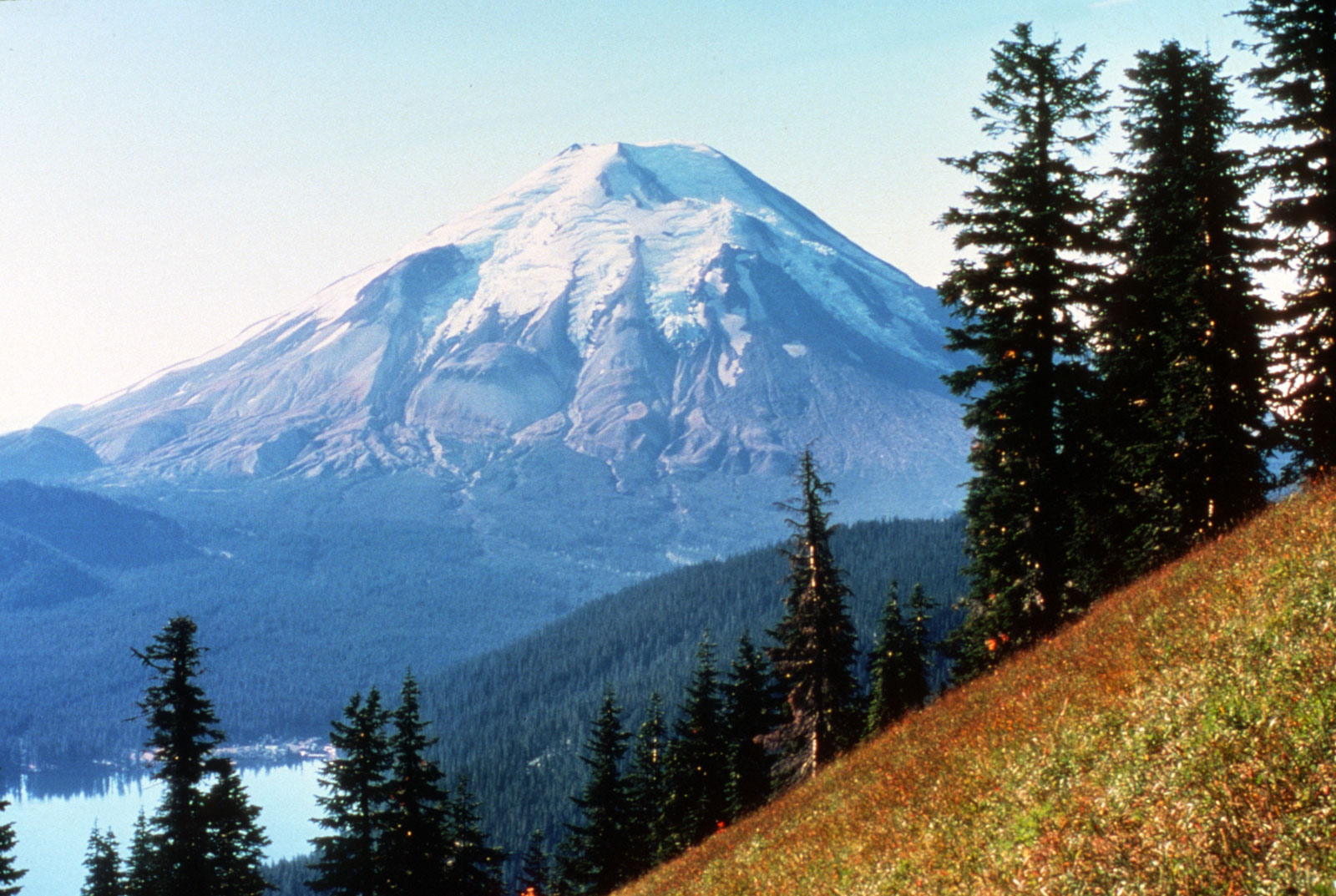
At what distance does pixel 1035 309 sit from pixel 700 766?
26.7 metres

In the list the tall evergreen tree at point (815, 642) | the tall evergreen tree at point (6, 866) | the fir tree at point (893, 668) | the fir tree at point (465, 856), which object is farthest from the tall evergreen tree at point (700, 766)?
the tall evergreen tree at point (6, 866)

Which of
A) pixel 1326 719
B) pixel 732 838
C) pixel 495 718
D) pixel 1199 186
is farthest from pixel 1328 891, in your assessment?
pixel 495 718

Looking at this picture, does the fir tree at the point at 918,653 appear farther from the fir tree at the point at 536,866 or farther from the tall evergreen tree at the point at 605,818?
the fir tree at the point at 536,866

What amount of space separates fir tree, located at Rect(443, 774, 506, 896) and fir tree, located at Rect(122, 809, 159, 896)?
364 inches

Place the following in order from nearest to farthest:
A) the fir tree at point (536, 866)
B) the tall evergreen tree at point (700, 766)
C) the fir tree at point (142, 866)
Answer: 1. the fir tree at point (142, 866)
2. the tall evergreen tree at point (700, 766)
3. the fir tree at point (536, 866)

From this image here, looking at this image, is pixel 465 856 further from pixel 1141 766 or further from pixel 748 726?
pixel 1141 766

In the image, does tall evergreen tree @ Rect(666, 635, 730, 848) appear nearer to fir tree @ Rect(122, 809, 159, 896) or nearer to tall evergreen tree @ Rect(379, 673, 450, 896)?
tall evergreen tree @ Rect(379, 673, 450, 896)

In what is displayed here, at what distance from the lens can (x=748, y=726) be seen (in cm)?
4106

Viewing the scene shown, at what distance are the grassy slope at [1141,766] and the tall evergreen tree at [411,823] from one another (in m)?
19.4

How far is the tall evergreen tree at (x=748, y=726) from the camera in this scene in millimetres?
39812

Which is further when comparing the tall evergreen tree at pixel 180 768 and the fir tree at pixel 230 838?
the fir tree at pixel 230 838

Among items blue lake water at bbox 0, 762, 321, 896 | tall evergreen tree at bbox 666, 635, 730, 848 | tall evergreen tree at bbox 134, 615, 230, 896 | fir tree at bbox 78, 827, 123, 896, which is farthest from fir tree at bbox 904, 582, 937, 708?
blue lake water at bbox 0, 762, 321, 896

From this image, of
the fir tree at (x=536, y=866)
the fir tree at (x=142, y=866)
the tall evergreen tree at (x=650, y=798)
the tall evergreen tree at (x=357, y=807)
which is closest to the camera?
the fir tree at (x=142, y=866)

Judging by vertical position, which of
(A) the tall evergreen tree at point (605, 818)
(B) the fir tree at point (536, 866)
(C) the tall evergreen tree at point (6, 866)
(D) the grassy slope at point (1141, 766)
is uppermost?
(D) the grassy slope at point (1141, 766)
